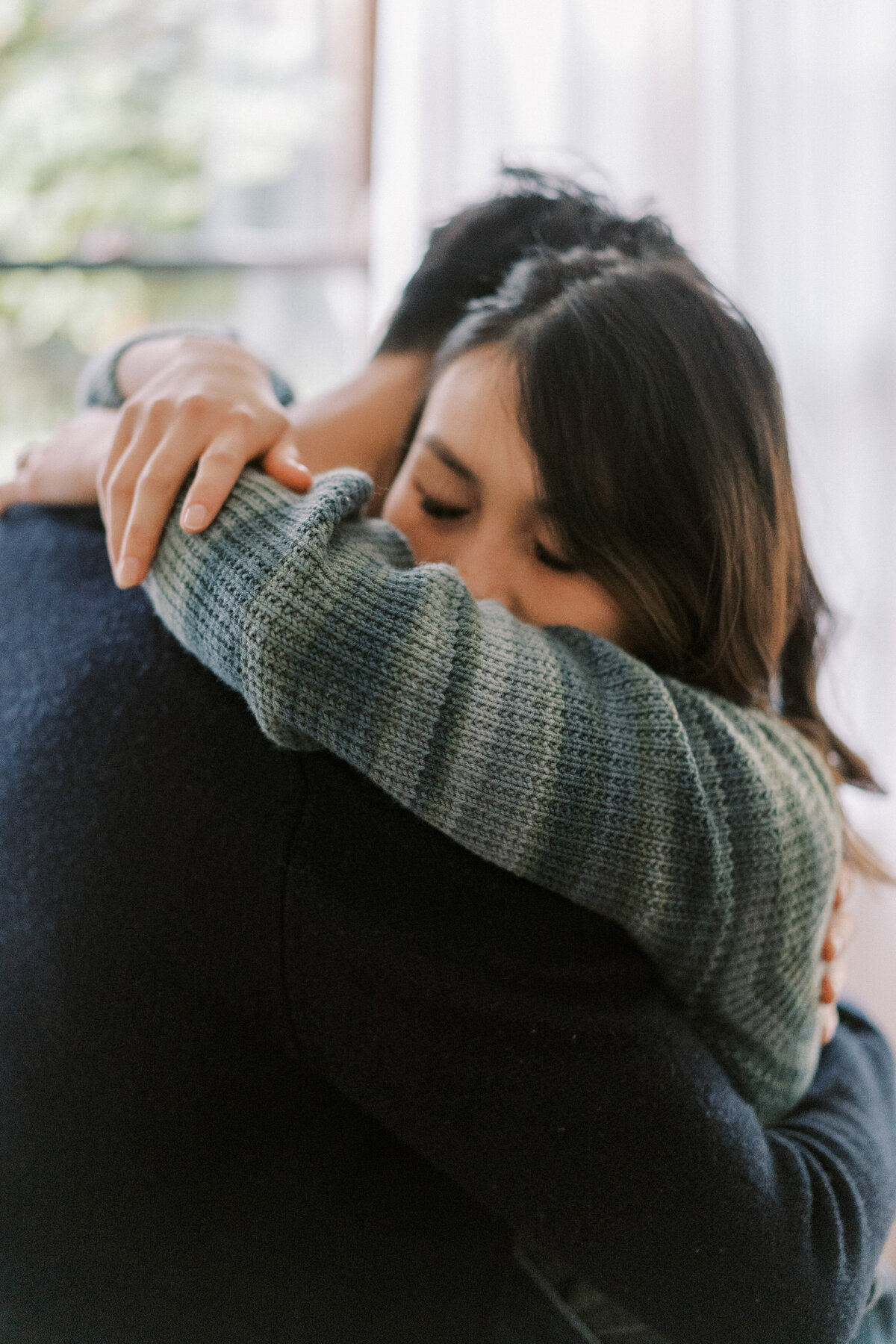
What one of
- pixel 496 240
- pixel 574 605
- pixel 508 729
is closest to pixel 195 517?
pixel 508 729

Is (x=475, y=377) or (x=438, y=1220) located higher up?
(x=475, y=377)

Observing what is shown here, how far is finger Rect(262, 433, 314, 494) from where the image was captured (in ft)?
2.05

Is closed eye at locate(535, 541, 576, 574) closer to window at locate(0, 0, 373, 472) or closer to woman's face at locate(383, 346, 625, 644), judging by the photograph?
woman's face at locate(383, 346, 625, 644)

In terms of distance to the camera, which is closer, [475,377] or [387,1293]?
[387,1293]

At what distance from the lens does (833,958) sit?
80 centimetres

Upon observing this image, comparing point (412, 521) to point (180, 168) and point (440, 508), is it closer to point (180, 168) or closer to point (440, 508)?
point (440, 508)

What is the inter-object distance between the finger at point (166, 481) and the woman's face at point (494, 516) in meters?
0.19

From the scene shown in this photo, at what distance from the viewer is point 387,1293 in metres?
0.63

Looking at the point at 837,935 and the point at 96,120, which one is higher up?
the point at 96,120

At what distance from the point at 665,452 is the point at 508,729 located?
31 centimetres

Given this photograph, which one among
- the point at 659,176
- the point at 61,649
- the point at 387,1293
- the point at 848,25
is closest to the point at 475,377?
the point at 61,649

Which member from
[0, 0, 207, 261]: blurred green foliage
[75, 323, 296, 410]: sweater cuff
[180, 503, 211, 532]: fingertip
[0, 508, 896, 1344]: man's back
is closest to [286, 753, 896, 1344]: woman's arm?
[0, 508, 896, 1344]: man's back

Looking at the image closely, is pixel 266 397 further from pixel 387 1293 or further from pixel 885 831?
pixel 885 831

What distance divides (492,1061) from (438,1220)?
6.8 inches
